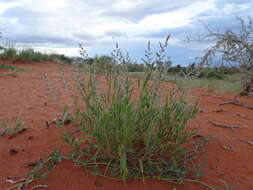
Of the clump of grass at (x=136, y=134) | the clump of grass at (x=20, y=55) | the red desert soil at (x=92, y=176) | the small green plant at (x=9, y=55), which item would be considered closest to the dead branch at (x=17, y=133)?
the red desert soil at (x=92, y=176)

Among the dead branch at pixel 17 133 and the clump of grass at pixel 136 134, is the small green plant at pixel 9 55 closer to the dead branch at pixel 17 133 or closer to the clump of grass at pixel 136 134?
the dead branch at pixel 17 133

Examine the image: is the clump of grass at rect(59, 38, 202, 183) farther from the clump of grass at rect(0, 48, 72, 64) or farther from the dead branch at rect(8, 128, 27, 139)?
Answer: the clump of grass at rect(0, 48, 72, 64)

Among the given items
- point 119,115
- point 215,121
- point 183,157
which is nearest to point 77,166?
point 119,115

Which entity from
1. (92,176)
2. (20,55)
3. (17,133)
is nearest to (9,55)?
(20,55)

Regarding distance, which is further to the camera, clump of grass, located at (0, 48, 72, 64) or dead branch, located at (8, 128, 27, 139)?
clump of grass, located at (0, 48, 72, 64)

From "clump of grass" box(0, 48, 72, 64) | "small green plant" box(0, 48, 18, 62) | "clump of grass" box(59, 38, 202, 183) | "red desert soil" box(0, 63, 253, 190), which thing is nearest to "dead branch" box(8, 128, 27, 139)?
"red desert soil" box(0, 63, 253, 190)

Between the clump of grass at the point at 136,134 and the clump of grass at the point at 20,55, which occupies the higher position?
the clump of grass at the point at 20,55

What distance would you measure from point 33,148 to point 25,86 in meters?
3.79

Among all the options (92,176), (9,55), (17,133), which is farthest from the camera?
(9,55)

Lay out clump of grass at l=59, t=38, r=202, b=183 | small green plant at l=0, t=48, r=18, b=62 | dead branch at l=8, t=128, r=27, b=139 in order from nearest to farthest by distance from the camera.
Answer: clump of grass at l=59, t=38, r=202, b=183
dead branch at l=8, t=128, r=27, b=139
small green plant at l=0, t=48, r=18, b=62

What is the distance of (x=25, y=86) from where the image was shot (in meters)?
5.61

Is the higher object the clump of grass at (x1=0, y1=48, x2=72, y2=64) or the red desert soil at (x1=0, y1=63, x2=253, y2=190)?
the clump of grass at (x1=0, y1=48, x2=72, y2=64)

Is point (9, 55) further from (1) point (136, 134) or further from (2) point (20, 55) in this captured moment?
(1) point (136, 134)

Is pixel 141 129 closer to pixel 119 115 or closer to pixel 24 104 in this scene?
pixel 119 115
